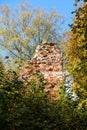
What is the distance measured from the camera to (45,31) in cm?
3528

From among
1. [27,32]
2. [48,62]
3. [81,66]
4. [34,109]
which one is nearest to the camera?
[34,109]

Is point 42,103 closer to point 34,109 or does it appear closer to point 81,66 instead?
point 34,109

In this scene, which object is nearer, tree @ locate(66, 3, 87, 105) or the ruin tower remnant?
tree @ locate(66, 3, 87, 105)

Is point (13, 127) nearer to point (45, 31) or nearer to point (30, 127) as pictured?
point (30, 127)

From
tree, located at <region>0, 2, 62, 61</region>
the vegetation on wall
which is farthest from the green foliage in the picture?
tree, located at <region>0, 2, 62, 61</region>

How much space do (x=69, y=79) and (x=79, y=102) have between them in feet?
4.40

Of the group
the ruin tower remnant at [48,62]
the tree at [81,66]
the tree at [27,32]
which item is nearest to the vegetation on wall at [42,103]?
the tree at [81,66]

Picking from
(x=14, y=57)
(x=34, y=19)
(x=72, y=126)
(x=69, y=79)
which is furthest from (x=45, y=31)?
(x=72, y=126)

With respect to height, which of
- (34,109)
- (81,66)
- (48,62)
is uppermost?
(48,62)

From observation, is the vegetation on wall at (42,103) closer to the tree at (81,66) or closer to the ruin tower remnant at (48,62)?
the tree at (81,66)

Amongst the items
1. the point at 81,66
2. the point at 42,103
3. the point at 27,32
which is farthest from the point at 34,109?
the point at 27,32

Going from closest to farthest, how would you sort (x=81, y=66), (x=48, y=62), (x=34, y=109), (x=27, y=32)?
1. (x=34, y=109)
2. (x=81, y=66)
3. (x=48, y=62)
4. (x=27, y=32)

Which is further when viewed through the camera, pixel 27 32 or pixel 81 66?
pixel 27 32

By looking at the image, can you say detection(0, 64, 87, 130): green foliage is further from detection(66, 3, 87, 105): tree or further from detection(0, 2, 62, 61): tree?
detection(0, 2, 62, 61): tree
